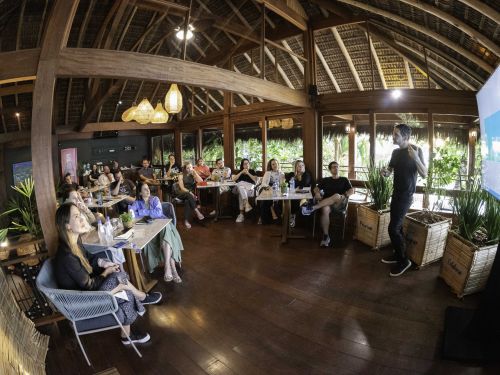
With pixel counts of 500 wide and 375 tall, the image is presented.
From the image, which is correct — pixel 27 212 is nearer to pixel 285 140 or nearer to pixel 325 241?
pixel 325 241

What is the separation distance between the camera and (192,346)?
260cm

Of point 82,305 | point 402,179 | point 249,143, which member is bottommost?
point 82,305

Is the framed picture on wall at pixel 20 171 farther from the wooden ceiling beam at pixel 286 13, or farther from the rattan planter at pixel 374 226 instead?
the rattan planter at pixel 374 226

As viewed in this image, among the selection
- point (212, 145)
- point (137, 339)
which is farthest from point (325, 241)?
point (212, 145)

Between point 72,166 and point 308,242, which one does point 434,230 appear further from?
point 72,166

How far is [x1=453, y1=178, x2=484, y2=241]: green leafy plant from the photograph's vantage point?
3250 mm

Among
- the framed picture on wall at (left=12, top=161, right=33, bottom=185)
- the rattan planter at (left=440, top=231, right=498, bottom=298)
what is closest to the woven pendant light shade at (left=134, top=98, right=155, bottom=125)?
the rattan planter at (left=440, top=231, right=498, bottom=298)

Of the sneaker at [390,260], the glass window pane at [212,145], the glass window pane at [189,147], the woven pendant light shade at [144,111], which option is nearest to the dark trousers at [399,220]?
the sneaker at [390,260]

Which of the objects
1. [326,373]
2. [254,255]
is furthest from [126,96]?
[326,373]

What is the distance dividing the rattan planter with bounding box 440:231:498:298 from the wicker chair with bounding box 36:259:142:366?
3183 millimetres

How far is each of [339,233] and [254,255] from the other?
5.47 feet

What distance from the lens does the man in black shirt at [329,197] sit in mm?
4883

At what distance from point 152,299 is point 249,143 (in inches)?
193

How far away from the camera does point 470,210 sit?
329 centimetres
